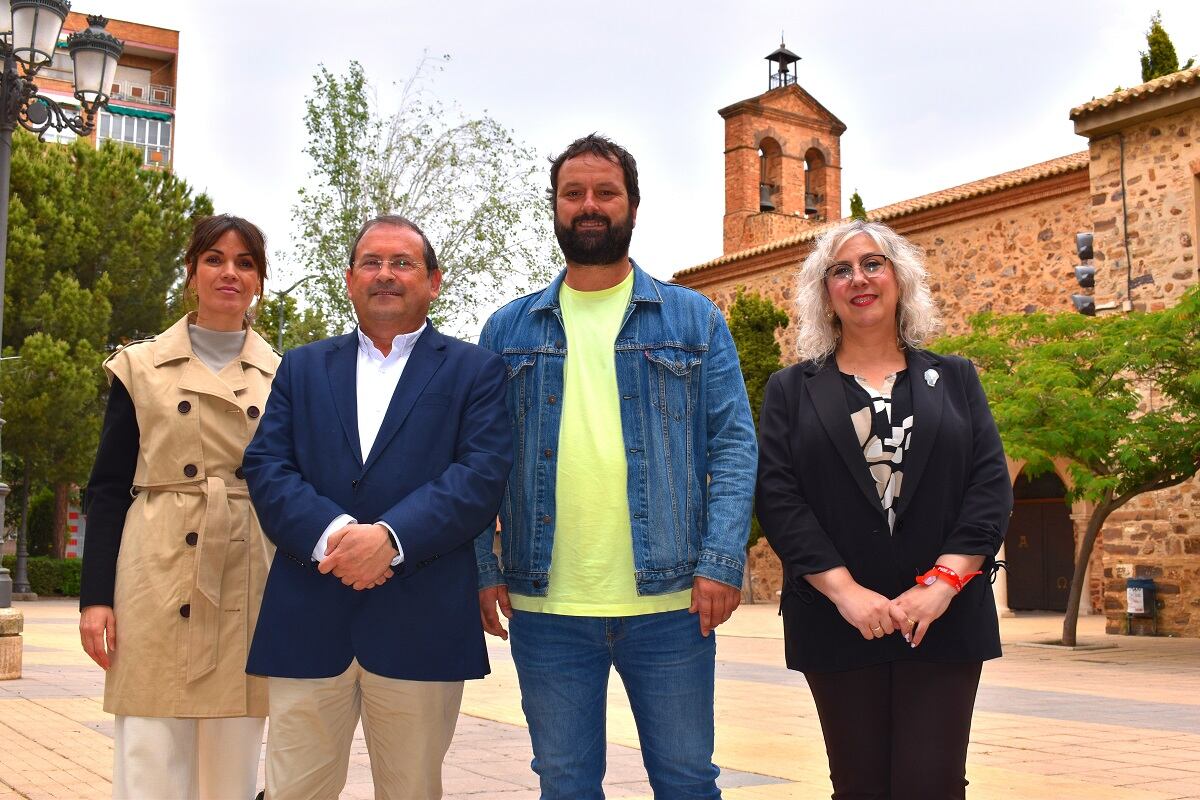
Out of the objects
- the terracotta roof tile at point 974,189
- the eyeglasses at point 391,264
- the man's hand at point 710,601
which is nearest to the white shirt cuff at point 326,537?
the eyeglasses at point 391,264

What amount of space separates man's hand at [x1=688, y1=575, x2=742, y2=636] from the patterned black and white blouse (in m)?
0.45

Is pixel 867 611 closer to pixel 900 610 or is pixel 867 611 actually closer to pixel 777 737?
pixel 900 610

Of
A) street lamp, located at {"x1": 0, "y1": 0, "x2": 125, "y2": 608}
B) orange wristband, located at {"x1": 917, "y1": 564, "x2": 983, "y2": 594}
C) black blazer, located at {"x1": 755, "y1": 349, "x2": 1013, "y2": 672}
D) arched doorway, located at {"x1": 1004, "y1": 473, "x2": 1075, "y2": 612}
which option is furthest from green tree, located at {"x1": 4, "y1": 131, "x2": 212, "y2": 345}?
orange wristband, located at {"x1": 917, "y1": 564, "x2": 983, "y2": 594}

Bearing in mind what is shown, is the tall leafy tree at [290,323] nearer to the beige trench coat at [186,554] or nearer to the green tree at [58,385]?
the green tree at [58,385]

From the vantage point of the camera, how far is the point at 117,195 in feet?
94.8

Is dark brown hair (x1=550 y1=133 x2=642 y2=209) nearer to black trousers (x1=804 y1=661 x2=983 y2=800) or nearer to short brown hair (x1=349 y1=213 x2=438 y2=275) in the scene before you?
short brown hair (x1=349 y1=213 x2=438 y2=275)

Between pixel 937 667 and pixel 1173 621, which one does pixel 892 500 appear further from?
pixel 1173 621

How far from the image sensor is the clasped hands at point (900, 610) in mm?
2846

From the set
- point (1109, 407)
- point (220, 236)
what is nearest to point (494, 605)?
point (220, 236)

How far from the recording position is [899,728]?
2.88 m

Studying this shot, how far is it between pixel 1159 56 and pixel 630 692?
2029 centimetres

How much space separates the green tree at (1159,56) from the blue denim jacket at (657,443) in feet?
63.9

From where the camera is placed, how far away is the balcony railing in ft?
179

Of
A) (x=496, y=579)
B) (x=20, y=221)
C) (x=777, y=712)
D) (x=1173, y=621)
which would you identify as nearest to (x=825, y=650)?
(x=496, y=579)
